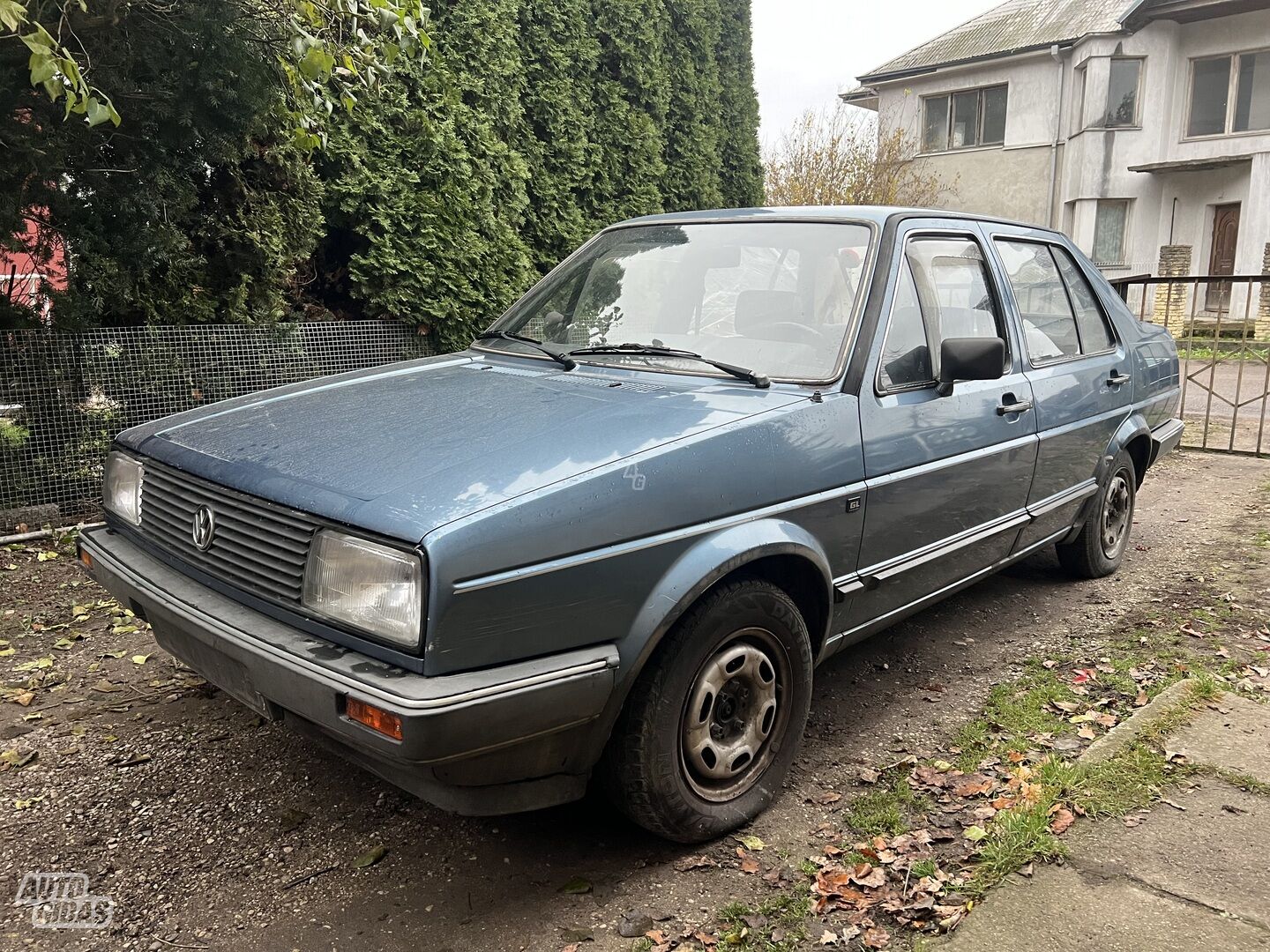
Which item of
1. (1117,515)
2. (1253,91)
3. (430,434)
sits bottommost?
(1117,515)

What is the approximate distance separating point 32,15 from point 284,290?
8.54 ft

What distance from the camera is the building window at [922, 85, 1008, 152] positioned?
24.9m

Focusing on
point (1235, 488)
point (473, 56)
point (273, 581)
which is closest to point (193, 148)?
point (473, 56)

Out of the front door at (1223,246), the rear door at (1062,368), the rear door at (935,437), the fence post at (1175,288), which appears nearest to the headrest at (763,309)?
the rear door at (935,437)

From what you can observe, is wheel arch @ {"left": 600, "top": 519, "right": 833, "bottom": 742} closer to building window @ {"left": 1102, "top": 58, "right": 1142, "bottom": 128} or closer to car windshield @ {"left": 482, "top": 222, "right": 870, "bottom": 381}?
car windshield @ {"left": 482, "top": 222, "right": 870, "bottom": 381}

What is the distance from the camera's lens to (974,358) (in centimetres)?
332

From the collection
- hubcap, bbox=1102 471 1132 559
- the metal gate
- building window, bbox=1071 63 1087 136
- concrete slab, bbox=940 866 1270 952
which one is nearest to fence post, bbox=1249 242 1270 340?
the metal gate

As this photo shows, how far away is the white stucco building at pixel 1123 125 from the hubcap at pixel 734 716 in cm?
2229

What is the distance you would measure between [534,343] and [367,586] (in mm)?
1797

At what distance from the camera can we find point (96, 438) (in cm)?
593

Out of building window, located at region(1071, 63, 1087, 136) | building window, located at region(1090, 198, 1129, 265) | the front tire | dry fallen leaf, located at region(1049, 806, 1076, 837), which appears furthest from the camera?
building window, located at region(1090, 198, 1129, 265)

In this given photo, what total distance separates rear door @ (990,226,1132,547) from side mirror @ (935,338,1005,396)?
0.95 metres

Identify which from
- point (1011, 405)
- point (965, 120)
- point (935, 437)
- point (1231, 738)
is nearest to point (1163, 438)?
point (1011, 405)

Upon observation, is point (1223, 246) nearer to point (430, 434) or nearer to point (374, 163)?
point (374, 163)
